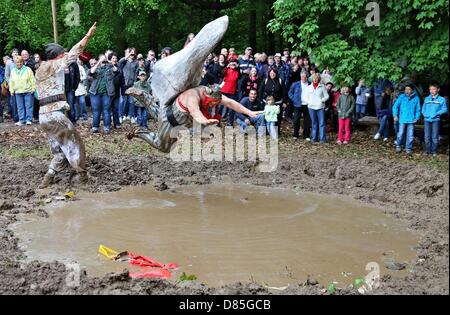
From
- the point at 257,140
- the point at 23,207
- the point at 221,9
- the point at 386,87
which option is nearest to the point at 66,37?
the point at 221,9

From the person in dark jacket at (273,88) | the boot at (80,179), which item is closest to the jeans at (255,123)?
the person in dark jacket at (273,88)

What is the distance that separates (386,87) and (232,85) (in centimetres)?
371

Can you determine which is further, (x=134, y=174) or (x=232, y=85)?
→ (x=232, y=85)

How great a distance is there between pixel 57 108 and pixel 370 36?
A: 6534 millimetres

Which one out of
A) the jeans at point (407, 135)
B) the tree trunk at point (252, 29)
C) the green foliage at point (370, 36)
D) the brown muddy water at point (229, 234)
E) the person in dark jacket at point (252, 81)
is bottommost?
the brown muddy water at point (229, 234)

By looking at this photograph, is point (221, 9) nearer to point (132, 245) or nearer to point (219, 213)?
point (219, 213)

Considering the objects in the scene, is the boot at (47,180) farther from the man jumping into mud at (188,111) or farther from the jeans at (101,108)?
the jeans at (101,108)

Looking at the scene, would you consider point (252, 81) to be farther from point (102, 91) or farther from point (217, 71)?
point (102, 91)

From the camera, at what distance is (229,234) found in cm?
794

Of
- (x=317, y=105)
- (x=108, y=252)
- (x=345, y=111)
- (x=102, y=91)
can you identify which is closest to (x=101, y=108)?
(x=102, y=91)

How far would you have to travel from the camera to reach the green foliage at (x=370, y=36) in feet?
38.6

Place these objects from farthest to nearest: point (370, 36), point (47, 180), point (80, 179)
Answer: point (370, 36) → point (80, 179) → point (47, 180)

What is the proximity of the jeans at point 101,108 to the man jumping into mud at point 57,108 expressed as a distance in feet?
17.2
